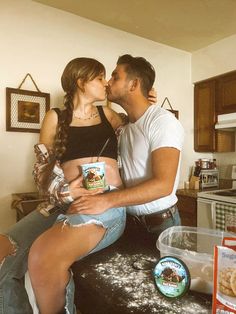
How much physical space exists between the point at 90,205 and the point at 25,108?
1.52 meters

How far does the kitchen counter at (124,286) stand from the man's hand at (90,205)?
180 mm

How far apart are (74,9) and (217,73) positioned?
5.78ft

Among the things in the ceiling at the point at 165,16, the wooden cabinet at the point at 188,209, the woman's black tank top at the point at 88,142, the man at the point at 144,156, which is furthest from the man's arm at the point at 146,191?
the wooden cabinet at the point at 188,209

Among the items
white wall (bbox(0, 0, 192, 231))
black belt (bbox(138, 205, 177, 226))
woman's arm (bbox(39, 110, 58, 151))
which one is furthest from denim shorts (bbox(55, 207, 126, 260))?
white wall (bbox(0, 0, 192, 231))

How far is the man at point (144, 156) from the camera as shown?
109 centimetres

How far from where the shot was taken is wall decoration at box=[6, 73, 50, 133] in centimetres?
220

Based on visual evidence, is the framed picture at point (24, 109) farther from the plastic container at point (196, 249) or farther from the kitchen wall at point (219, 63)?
the kitchen wall at point (219, 63)

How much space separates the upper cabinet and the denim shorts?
237 centimetres

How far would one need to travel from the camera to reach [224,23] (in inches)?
109

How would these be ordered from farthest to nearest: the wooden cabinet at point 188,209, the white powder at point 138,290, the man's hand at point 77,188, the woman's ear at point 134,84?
the wooden cabinet at point 188,209
the woman's ear at point 134,84
the man's hand at point 77,188
the white powder at point 138,290

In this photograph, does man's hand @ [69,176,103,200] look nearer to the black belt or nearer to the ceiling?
the black belt

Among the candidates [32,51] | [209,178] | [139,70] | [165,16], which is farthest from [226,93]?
[32,51]

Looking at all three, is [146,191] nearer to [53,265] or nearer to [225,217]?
[53,265]

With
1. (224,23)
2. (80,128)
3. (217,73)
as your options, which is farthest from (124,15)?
(80,128)
